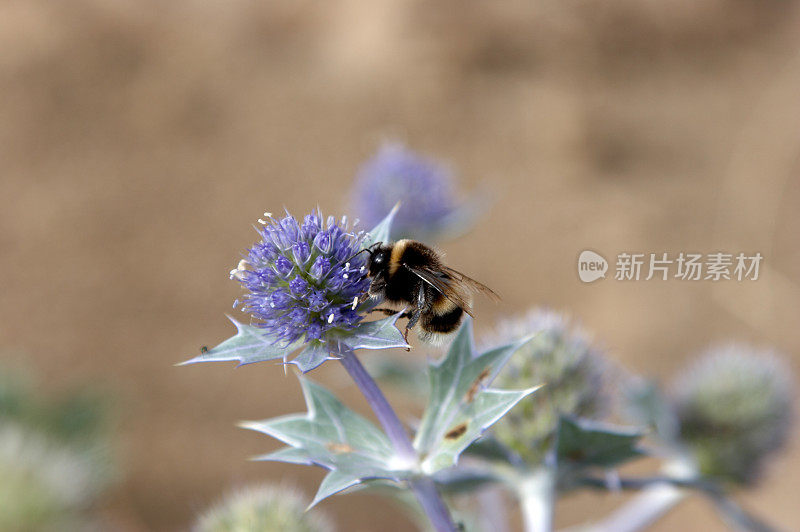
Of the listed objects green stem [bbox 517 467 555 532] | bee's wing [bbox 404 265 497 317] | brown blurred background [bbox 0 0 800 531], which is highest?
brown blurred background [bbox 0 0 800 531]

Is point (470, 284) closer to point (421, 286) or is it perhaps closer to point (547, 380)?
point (421, 286)

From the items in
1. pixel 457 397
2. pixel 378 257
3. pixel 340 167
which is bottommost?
pixel 457 397

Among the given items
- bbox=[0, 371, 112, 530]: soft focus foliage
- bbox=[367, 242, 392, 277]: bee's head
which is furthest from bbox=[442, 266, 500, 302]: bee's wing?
bbox=[0, 371, 112, 530]: soft focus foliage

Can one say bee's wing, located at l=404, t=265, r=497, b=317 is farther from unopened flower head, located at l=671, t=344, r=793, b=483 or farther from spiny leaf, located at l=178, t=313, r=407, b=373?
unopened flower head, located at l=671, t=344, r=793, b=483

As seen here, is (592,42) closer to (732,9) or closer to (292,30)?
(732,9)

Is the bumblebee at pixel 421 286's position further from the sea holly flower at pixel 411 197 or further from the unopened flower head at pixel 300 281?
the sea holly flower at pixel 411 197

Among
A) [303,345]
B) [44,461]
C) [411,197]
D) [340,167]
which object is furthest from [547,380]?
[340,167]
